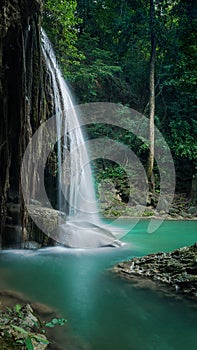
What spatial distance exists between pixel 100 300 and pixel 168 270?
121 cm

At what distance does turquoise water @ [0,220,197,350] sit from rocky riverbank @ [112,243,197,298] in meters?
0.25

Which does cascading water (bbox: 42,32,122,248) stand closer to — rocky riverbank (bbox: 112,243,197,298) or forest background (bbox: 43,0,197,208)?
rocky riverbank (bbox: 112,243,197,298)

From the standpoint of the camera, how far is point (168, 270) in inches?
171

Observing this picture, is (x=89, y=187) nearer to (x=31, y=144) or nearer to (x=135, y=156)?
(x=135, y=156)

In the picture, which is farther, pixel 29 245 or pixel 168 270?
pixel 29 245

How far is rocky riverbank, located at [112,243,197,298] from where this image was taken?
3.91m

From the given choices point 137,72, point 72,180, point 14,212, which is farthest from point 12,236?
point 137,72

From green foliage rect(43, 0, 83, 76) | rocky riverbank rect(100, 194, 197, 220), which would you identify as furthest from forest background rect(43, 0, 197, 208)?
green foliage rect(43, 0, 83, 76)

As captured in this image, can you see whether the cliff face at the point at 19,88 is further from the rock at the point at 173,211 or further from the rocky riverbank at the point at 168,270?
the rock at the point at 173,211

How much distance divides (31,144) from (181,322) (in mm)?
4486

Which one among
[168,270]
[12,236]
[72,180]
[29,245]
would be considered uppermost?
[72,180]

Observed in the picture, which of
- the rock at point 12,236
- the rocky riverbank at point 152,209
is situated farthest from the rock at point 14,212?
the rocky riverbank at point 152,209

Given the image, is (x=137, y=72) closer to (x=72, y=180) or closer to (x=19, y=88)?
(x=72, y=180)

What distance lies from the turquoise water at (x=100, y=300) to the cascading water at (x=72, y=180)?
68cm
